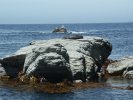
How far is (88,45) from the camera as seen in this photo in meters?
43.9

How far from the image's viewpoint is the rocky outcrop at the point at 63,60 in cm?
3728

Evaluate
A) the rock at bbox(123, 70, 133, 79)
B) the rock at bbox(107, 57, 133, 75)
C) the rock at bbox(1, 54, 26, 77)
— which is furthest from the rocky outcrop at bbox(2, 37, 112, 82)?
the rock at bbox(123, 70, 133, 79)

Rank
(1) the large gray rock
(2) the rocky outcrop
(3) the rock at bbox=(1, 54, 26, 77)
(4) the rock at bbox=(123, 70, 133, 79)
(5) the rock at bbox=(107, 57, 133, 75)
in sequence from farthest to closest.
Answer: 1. (5) the rock at bbox=(107, 57, 133, 75)
2. (3) the rock at bbox=(1, 54, 26, 77)
3. (4) the rock at bbox=(123, 70, 133, 79)
4. (1) the large gray rock
5. (2) the rocky outcrop

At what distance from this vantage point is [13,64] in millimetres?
41312

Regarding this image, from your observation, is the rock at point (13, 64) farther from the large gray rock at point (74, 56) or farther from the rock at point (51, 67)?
the rock at point (51, 67)

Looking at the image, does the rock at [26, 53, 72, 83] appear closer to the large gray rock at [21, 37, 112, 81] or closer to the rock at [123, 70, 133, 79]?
the large gray rock at [21, 37, 112, 81]

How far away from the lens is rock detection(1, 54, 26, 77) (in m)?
41.2

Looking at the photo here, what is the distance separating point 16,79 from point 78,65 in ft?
18.7

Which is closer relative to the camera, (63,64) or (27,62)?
(63,64)

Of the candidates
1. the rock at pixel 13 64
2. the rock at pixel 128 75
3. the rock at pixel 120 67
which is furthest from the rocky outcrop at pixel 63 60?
the rock at pixel 128 75

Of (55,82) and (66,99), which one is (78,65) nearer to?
(55,82)

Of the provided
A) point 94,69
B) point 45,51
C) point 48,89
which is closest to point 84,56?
point 94,69

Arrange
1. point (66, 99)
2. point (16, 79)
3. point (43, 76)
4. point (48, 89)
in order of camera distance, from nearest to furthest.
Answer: point (66, 99) < point (48, 89) < point (43, 76) < point (16, 79)

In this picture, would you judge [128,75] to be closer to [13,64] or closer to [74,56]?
[74,56]
